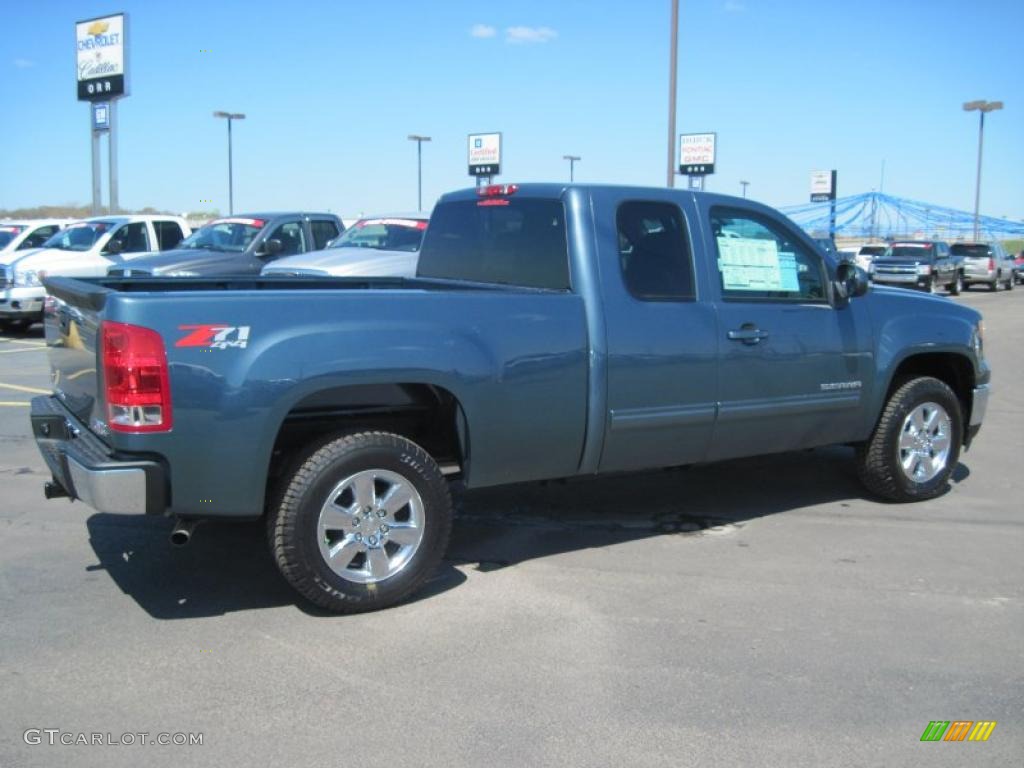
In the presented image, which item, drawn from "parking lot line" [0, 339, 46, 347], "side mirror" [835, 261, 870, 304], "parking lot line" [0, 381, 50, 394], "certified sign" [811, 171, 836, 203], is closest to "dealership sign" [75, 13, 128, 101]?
"parking lot line" [0, 339, 46, 347]

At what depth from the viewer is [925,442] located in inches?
258

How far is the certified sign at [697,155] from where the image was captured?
111 ft

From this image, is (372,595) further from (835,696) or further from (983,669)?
(983,669)

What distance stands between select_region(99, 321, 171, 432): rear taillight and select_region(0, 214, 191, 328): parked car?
12.7 meters

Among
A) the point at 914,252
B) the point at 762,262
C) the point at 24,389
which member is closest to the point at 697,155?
the point at 914,252

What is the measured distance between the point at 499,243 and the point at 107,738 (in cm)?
334

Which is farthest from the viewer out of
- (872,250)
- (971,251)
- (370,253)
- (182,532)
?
(872,250)

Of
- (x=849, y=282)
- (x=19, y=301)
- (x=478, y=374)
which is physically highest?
(x=849, y=282)

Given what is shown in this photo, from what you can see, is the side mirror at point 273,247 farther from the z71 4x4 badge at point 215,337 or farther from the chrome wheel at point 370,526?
the z71 4x4 badge at point 215,337

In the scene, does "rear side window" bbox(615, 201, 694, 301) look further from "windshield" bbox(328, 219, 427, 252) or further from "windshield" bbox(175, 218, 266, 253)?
"windshield" bbox(175, 218, 266, 253)

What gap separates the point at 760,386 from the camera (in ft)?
18.3

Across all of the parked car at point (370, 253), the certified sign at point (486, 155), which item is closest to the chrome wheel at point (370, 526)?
the parked car at point (370, 253)

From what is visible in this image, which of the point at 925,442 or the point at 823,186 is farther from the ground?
the point at 823,186

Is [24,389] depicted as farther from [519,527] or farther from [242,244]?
[519,527]
